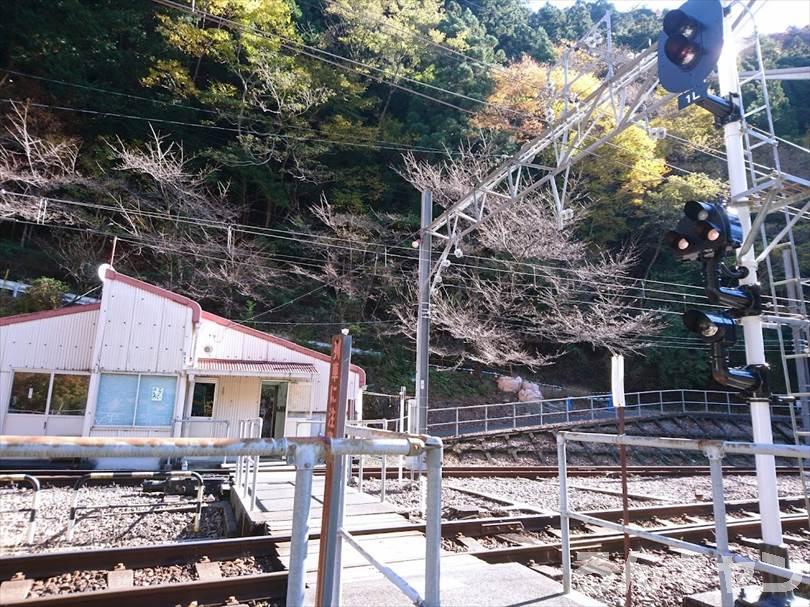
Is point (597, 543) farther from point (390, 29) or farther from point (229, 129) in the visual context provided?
point (390, 29)

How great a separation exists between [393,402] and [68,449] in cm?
2154

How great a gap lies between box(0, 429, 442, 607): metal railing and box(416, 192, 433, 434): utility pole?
8.98 metres

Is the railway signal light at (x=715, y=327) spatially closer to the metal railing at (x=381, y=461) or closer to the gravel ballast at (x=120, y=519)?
the metal railing at (x=381, y=461)

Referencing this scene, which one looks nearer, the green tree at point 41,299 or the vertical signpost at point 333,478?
the vertical signpost at point 333,478

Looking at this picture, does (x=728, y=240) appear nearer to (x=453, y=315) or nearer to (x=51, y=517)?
(x=51, y=517)

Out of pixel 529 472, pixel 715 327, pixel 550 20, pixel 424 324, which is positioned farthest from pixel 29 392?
pixel 550 20

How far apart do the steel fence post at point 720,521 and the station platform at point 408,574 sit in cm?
84

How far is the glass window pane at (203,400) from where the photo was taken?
15.3 m

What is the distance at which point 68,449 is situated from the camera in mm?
1465

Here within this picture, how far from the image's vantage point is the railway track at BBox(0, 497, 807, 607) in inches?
165

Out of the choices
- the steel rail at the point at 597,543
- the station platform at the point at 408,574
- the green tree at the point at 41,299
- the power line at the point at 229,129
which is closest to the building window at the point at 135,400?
the green tree at the point at 41,299

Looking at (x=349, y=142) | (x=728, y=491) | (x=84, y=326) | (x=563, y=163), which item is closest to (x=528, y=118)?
(x=349, y=142)

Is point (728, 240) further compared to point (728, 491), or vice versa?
point (728, 491)

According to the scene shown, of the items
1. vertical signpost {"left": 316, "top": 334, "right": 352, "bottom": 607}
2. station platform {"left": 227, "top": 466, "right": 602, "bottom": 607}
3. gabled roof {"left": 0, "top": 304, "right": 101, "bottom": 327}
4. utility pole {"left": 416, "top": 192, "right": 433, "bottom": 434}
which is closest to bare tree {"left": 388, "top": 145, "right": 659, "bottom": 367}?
utility pole {"left": 416, "top": 192, "right": 433, "bottom": 434}
